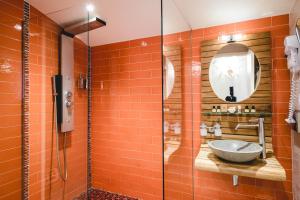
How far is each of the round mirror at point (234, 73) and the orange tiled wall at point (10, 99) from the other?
6.21 feet

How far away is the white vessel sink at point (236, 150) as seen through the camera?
1452mm

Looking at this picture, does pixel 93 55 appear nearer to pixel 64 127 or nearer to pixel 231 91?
pixel 64 127

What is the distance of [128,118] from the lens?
2441 millimetres

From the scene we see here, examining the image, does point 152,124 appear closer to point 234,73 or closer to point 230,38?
point 234,73

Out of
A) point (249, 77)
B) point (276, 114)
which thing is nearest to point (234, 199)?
point (276, 114)

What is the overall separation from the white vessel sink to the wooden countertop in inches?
2.3

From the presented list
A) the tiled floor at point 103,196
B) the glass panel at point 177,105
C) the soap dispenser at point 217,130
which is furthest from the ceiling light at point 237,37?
the tiled floor at point 103,196

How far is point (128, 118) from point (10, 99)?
1.25 metres

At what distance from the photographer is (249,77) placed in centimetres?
189

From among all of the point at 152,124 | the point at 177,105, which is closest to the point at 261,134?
the point at 177,105

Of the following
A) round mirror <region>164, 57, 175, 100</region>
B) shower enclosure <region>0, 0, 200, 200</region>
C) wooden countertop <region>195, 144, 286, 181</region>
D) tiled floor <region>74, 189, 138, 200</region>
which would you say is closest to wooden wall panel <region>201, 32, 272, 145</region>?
shower enclosure <region>0, 0, 200, 200</region>

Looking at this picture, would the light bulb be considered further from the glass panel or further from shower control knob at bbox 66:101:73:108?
shower control knob at bbox 66:101:73:108

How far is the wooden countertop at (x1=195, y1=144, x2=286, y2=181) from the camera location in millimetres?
1408

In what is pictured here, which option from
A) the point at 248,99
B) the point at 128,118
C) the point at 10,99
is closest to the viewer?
the point at 10,99
